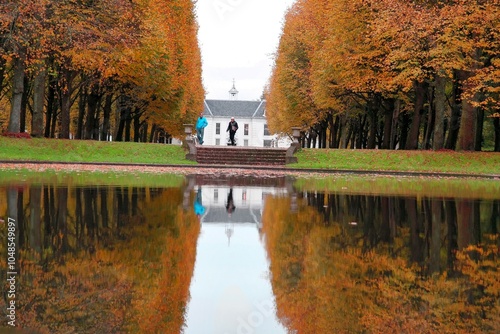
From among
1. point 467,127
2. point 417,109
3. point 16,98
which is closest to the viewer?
point 16,98

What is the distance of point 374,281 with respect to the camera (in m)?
6.46

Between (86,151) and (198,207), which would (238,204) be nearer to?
(198,207)

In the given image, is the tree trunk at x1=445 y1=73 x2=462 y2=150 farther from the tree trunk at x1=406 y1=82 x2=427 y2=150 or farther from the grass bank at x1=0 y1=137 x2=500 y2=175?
the grass bank at x1=0 y1=137 x2=500 y2=175

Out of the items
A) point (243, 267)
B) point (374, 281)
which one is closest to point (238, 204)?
point (243, 267)

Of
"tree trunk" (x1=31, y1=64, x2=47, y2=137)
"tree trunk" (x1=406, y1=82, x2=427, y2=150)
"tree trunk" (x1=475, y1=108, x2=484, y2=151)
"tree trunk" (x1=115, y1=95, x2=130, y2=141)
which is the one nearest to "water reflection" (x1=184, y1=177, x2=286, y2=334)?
"tree trunk" (x1=31, y1=64, x2=47, y2=137)

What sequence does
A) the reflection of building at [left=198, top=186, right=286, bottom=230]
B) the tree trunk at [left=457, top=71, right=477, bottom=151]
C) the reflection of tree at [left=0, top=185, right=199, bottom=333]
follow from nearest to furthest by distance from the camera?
the reflection of tree at [left=0, top=185, right=199, bottom=333], the reflection of building at [left=198, top=186, right=286, bottom=230], the tree trunk at [left=457, top=71, right=477, bottom=151]

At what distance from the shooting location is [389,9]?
3406 cm

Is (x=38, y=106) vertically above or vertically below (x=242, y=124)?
below

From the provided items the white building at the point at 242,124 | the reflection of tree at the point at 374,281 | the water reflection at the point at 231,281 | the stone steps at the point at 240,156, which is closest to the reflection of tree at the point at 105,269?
the water reflection at the point at 231,281

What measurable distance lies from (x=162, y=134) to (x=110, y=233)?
275 feet

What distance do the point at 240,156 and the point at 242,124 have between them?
116 metres

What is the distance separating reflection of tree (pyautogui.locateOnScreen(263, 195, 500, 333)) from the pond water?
17 millimetres

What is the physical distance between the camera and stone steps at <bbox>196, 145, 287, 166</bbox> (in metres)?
35.4

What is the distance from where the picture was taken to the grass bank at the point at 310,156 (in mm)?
31672
